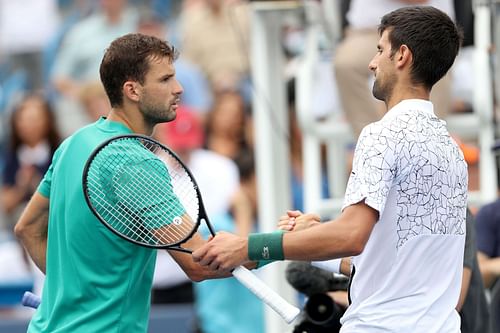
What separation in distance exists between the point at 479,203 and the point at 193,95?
4.58 metres

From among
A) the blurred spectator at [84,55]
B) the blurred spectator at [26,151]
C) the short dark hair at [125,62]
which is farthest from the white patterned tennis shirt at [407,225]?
the blurred spectator at [84,55]

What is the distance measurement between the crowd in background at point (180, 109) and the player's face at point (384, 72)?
169 inches

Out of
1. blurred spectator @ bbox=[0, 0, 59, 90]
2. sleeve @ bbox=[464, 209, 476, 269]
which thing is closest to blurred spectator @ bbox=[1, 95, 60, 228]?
blurred spectator @ bbox=[0, 0, 59, 90]

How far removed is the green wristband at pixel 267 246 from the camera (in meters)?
4.41

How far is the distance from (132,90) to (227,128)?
6.33m

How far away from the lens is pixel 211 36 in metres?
12.4

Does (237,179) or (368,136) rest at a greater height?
(368,136)

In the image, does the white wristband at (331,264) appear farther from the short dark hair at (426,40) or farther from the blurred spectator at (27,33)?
the blurred spectator at (27,33)

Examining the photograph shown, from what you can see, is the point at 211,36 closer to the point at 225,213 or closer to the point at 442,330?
the point at 225,213

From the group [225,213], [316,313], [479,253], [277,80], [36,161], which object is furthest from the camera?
[36,161]

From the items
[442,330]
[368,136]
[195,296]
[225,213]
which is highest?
[368,136]

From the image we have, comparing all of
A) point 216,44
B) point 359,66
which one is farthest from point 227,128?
point 359,66

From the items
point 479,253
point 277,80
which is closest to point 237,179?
point 277,80

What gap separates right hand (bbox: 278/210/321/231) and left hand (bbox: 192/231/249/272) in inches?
9.9
